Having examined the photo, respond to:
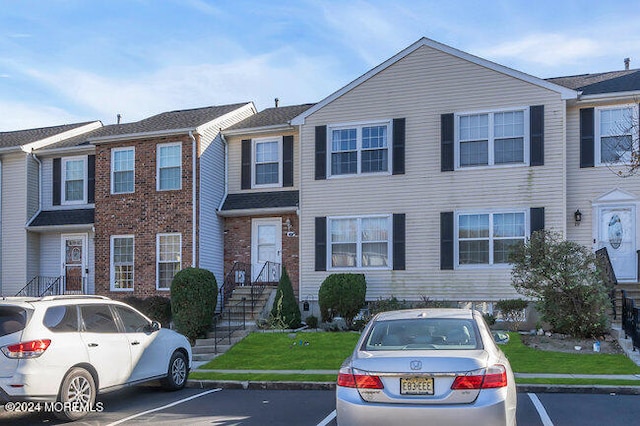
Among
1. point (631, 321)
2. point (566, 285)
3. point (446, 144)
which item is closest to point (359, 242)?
point (446, 144)

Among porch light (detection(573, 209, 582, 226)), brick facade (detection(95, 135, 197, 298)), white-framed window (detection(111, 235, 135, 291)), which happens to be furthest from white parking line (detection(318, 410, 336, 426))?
white-framed window (detection(111, 235, 135, 291))

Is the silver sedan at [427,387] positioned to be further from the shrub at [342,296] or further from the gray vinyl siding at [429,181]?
the gray vinyl siding at [429,181]

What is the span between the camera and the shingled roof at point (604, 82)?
17.5 m

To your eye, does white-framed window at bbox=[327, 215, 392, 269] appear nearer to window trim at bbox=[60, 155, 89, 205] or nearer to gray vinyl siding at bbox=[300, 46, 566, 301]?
gray vinyl siding at bbox=[300, 46, 566, 301]

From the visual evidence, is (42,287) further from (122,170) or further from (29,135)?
(29,135)

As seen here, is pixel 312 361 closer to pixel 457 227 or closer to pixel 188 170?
pixel 457 227

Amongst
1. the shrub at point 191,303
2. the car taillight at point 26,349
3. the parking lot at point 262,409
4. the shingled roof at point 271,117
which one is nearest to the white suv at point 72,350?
the car taillight at point 26,349

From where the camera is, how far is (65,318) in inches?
349

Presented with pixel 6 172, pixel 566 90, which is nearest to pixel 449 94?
pixel 566 90

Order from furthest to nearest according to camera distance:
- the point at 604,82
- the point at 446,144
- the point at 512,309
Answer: the point at 604,82
the point at 446,144
the point at 512,309

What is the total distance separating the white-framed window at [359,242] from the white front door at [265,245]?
2.14m

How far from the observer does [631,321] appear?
1348 centimetres

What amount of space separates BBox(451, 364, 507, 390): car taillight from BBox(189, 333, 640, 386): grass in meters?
5.20

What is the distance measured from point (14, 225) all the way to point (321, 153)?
11458mm
